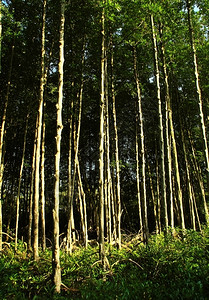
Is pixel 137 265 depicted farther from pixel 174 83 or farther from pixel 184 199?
pixel 184 199

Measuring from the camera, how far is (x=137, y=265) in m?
4.43

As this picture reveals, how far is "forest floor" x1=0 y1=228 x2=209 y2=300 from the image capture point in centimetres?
310

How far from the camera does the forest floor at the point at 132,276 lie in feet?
10.2

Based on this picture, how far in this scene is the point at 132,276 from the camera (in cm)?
384

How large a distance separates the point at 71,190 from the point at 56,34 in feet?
16.1

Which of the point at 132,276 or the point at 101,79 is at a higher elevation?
the point at 101,79

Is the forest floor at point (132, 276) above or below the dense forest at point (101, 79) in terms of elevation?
below

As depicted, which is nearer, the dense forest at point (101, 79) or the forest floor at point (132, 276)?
the forest floor at point (132, 276)

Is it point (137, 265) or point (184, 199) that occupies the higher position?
point (184, 199)

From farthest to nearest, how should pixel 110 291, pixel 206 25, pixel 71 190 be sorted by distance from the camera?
1. pixel 206 25
2. pixel 71 190
3. pixel 110 291

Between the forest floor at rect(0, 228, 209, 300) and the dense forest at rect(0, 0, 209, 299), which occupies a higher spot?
the dense forest at rect(0, 0, 209, 299)

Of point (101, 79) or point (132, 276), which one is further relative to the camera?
point (101, 79)

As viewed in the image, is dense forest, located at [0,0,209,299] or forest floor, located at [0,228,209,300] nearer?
forest floor, located at [0,228,209,300]

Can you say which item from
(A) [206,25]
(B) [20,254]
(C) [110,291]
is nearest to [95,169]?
(B) [20,254]
